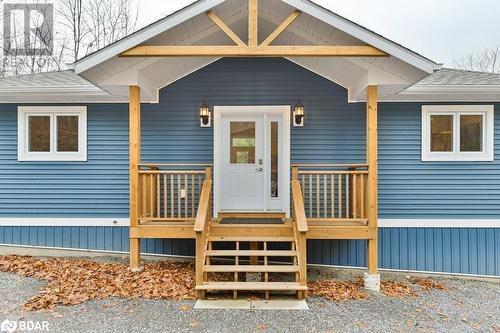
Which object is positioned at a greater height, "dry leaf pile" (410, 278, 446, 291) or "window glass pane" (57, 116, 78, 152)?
"window glass pane" (57, 116, 78, 152)

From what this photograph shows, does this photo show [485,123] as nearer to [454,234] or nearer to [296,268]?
[454,234]

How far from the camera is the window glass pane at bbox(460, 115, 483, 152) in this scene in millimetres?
6590

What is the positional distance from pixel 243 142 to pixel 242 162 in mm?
398

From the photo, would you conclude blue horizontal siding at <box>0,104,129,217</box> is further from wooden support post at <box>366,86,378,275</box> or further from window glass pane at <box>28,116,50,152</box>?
wooden support post at <box>366,86,378,275</box>

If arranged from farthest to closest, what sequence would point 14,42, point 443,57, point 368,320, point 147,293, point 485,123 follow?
point 443,57 < point 14,42 < point 485,123 < point 147,293 < point 368,320

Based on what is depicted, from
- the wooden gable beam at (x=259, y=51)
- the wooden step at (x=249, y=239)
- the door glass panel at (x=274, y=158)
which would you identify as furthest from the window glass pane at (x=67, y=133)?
the door glass panel at (x=274, y=158)

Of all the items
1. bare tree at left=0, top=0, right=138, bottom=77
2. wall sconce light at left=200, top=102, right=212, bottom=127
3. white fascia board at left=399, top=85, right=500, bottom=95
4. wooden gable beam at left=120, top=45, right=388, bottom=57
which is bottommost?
wall sconce light at left=200, top=102, right=212, bottom=127

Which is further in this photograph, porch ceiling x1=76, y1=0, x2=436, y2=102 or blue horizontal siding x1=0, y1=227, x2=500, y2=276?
blue horizontal siding x1=0, y1=227, x2=500, y2=276

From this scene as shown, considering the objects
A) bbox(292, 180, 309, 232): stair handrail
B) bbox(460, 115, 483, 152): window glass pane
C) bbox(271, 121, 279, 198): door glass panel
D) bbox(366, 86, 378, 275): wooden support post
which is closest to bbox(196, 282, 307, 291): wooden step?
bbox(292, 180, 309, 232): stair handrail

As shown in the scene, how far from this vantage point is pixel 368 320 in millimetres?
4195

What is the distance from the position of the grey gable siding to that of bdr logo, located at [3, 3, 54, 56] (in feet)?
38.9

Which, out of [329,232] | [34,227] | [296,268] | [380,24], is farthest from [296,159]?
[380,24]

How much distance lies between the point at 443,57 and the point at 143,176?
33704mm

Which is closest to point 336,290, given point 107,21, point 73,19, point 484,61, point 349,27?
point 349,27
